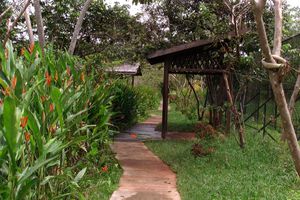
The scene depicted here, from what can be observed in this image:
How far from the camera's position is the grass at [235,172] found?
583 cm

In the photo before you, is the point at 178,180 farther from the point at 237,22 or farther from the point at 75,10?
the point at 75,10

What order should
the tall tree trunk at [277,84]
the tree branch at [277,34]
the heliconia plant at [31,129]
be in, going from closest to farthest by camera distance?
1. the heliconia plant at [31,129]
2. the tall tree trunk at [277,84]
3. the tree branch at [277,34]

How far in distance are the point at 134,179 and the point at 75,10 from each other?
27.2 feet

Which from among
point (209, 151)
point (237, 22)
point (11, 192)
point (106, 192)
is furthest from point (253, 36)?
point (11, 192)

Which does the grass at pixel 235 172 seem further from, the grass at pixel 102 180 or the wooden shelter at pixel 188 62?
the wooden shelter at pixel 188 62

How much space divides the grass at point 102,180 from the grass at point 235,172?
0.96 meters

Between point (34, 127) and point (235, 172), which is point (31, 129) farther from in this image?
point (235, 172)

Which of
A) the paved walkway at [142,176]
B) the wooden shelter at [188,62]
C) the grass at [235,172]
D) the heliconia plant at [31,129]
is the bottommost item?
the paved walkway at [142,176]

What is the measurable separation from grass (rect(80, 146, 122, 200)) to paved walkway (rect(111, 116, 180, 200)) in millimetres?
102

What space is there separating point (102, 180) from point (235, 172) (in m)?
2.15

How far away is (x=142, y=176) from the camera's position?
24.0 feet

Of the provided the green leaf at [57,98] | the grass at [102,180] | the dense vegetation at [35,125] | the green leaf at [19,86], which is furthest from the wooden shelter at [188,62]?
the green leaf at [19,86]

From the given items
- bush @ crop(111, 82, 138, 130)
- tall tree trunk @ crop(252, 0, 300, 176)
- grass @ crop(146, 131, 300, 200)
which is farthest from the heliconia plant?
bush @ crop(111, 82, 138, 130)

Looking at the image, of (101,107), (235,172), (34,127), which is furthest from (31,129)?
(235,172)
